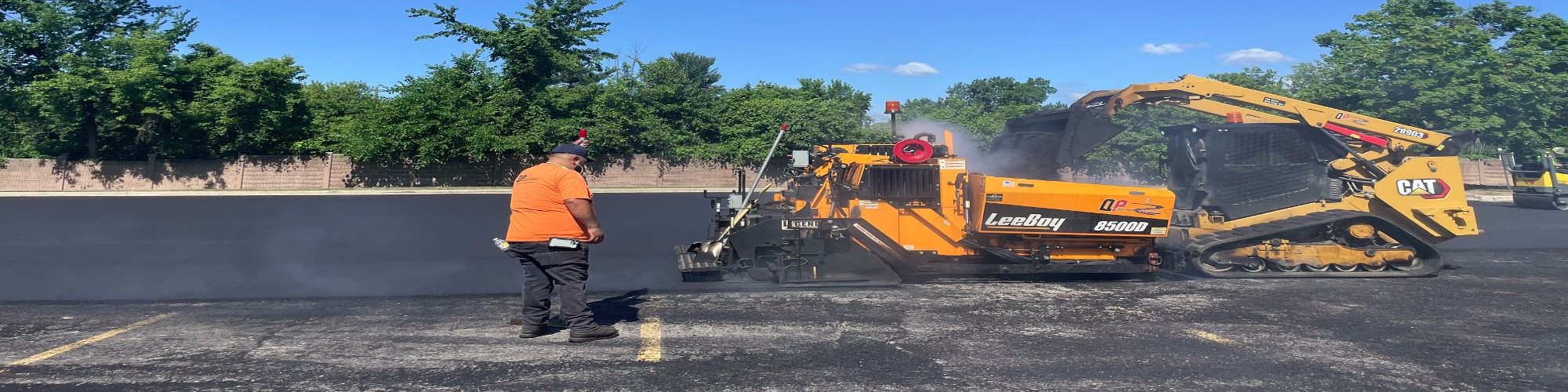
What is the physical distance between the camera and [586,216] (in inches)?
214

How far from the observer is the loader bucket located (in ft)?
30.2

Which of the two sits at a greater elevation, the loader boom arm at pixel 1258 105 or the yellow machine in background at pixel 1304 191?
the loader boom arm at pixel 1258 105

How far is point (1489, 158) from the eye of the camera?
3212 centimetres

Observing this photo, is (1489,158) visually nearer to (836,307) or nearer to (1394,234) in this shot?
(1394,234)

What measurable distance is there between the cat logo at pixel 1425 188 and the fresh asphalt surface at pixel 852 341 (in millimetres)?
1216

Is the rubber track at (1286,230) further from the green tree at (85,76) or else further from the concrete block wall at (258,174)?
the green tree at (85,76)

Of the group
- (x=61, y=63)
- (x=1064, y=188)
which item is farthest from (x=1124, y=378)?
(x=61, y=63)

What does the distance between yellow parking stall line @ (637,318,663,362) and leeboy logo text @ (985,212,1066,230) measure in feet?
11.0

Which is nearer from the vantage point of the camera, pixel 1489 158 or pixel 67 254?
pixel 67 254

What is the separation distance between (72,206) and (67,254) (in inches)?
505

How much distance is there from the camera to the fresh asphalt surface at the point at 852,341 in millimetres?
4680

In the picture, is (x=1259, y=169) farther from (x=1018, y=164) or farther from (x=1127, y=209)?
(x=1018, y=164)

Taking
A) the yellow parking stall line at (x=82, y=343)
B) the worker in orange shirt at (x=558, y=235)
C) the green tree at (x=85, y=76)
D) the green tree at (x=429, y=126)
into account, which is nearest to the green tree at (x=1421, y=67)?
the green tree at (x=429, y=126)

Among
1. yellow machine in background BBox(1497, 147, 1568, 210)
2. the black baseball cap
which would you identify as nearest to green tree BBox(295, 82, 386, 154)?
the black baseball cap
